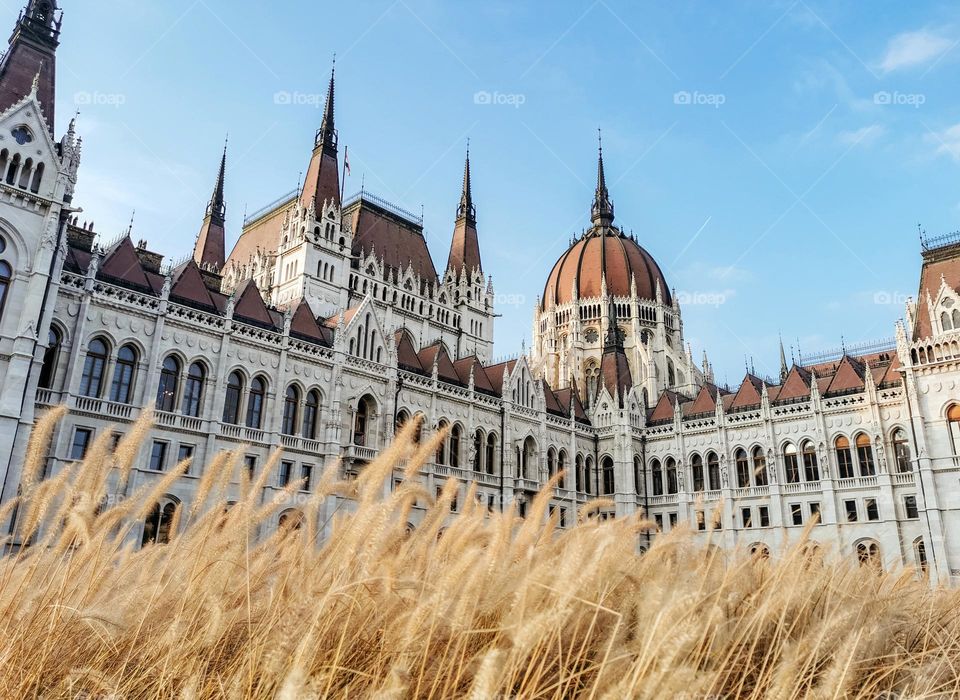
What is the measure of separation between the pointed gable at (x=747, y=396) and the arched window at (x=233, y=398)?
3074 cm

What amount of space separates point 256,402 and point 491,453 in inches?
591

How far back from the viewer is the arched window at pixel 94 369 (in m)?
27.1

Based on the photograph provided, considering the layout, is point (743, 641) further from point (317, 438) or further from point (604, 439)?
point (604, 439)

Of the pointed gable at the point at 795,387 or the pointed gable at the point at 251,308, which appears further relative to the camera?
the pointed gable at the point at 795,387

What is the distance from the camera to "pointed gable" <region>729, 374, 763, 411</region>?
44969mm

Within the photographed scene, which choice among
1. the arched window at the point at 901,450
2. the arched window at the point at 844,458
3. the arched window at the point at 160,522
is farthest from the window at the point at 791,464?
the arched window at the point at 160,522

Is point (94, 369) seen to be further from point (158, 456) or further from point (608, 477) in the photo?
point (608, 477)

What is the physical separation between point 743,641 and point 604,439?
4475 cm

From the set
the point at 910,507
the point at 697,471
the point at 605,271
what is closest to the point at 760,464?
the point at 697,471

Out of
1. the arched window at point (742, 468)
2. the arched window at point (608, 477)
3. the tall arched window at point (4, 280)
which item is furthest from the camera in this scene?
the arched window at point (608, 477)

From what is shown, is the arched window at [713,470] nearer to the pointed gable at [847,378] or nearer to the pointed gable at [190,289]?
the pointed gable at [847,378]

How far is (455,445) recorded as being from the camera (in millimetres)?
39875

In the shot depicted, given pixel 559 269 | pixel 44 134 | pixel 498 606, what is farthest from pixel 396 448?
pixel 559 269

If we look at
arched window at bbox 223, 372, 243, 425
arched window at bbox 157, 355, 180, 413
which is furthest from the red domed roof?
arched window at bbox 157, 355, 180, 413
